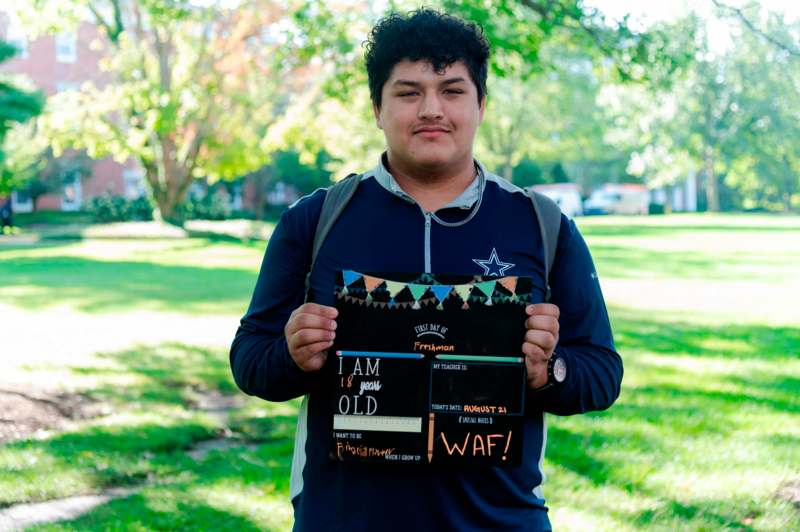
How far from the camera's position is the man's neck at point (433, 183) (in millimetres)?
2641

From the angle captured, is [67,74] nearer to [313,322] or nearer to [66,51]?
[66,51]

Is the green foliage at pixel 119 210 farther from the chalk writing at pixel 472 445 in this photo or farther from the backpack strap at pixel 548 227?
the chalk writing at pixel 472 445

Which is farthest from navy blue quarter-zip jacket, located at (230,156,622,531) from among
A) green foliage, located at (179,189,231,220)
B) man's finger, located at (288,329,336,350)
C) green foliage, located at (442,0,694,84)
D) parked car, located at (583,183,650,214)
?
parked car, located at (583,183,650,214)

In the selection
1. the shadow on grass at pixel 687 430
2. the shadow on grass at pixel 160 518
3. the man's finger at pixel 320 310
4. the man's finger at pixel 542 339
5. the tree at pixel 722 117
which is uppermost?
the tree at pixel 722 117

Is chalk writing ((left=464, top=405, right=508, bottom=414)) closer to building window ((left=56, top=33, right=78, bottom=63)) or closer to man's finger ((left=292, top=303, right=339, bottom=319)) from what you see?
man's finger ((left=292, top=303, right=339, bottom=319))

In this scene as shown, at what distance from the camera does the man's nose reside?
8.47 ft

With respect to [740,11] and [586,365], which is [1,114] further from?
[586,365]

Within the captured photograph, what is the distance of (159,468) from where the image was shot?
641 centimetres

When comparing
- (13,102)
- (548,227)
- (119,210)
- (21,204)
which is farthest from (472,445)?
(21,204)

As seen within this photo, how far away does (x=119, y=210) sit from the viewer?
1964 inches

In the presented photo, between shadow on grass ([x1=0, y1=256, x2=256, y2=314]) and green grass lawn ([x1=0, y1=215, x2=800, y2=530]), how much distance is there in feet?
0.41

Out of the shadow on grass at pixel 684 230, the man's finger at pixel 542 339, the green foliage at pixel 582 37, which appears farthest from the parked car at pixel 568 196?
the man's finger at pixel 542 339

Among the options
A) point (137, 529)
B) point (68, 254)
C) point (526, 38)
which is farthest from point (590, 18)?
point (68, 254)

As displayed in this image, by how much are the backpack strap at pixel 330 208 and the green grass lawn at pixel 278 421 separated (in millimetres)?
2901
